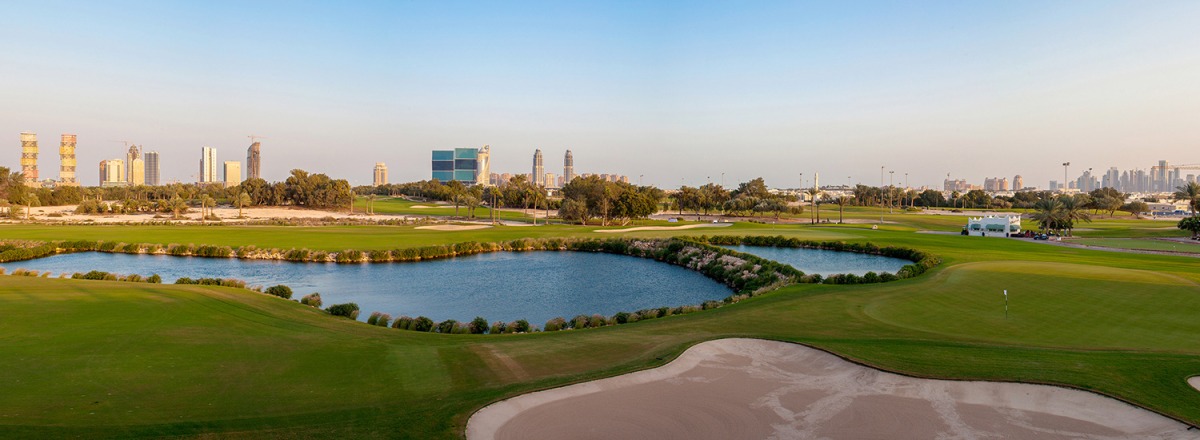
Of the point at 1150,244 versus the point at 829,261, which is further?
the point at 1150,244

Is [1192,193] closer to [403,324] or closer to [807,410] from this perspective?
[807,410]

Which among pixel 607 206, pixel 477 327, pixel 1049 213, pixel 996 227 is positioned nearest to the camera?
pixel 477 327

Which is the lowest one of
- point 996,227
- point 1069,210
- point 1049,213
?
point 996,227

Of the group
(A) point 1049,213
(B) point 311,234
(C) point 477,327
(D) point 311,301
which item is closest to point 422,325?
(C) point 477,327

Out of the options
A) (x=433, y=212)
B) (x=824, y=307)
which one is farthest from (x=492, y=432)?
(x=433, y=212)

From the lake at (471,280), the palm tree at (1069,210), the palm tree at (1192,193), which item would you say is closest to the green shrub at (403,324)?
the lake at (471,280)

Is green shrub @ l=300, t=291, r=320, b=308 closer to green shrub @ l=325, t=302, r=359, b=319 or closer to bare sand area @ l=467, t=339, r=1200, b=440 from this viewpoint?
green shrub @ l=325, t=302, r=359, b=319
